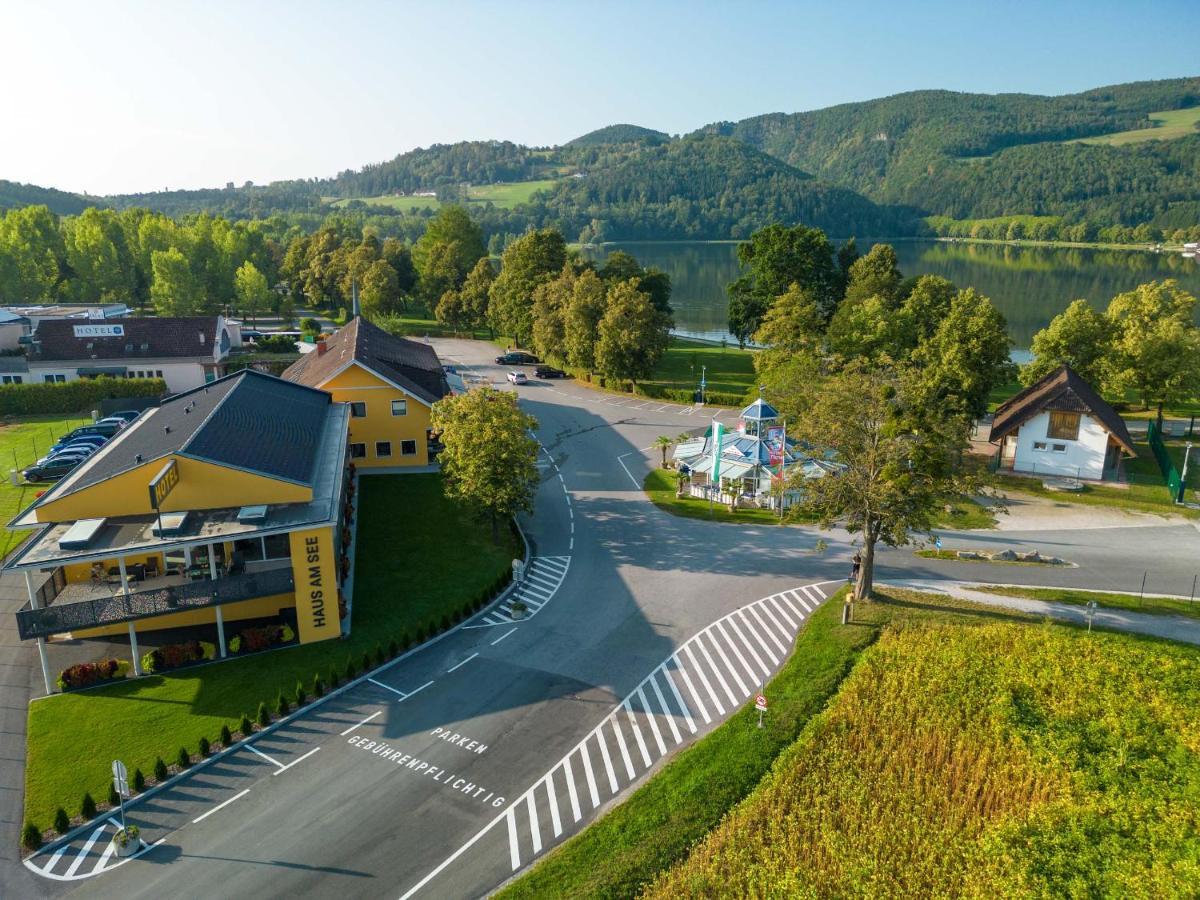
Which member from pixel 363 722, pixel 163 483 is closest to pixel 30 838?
pixel 363 722

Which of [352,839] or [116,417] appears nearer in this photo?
[352,839]

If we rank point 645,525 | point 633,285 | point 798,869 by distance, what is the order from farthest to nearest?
point 633,285, point 645,525, point 798,869

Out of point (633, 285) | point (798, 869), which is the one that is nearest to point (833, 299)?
point (633, 285)

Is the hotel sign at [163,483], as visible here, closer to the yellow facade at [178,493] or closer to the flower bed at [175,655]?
the yellow facade at [178,493]

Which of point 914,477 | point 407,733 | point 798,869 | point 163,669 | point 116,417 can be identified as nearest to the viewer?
point 798,869

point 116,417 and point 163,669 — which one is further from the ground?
point 116,417

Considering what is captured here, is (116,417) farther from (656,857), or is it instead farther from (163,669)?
(656,857)

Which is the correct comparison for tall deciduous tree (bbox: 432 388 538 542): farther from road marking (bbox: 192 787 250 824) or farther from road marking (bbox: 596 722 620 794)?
road marking (bbox: 192 787 250 824)

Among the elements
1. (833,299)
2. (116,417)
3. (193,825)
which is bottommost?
(193,825)

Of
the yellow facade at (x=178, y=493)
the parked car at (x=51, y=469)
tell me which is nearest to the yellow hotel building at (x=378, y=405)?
the parked car at (x=51, y=469)
